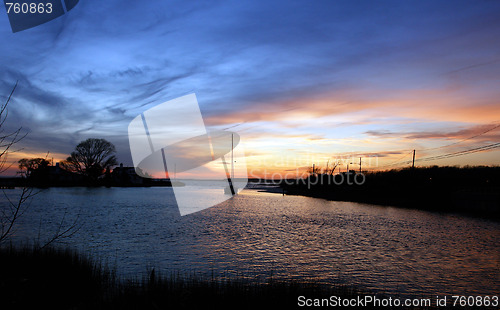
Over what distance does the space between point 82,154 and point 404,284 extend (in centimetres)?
11789

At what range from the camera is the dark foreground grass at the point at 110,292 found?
7590 millimetres

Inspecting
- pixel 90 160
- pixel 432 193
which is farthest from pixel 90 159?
pixel 432 193

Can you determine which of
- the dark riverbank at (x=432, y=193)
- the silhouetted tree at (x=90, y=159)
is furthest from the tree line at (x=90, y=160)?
the dark riverbank at (x=432, y=193)

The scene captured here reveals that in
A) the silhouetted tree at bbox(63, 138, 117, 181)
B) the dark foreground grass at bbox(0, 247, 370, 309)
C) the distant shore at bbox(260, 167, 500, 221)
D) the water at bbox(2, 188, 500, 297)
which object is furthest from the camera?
the silhouetted tree at bbox(63, 138, 117, 181)

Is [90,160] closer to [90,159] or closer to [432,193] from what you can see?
[90,159]

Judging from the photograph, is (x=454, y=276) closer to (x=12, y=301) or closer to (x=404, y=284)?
(x=404, y=284)

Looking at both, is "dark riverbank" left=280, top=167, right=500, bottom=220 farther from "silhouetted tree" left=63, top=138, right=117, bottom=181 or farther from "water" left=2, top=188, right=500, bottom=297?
"silhouetted tree" left=63, top=138, right=117, bottom=181

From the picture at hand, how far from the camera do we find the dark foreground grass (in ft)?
24.9

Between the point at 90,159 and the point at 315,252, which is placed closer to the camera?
the point at 315,252

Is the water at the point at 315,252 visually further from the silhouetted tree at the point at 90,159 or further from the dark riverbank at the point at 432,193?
the silhouetted tree at the point at 90,159

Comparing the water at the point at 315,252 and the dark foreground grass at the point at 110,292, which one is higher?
the dark foreground grass at the point at 110,292

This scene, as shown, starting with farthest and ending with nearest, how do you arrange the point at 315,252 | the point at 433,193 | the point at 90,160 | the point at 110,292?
the point at 90,160 → the point at 433,193 → the point at 315,252 → the point at 110,292

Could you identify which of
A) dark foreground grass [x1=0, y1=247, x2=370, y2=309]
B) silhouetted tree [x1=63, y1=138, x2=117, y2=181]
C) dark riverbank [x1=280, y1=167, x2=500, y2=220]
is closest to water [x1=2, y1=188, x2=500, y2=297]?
dark foreground grass [x1=0, y1=247, x2=370, y2=309]

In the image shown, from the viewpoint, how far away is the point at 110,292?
924cm
